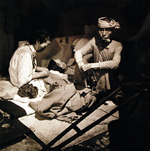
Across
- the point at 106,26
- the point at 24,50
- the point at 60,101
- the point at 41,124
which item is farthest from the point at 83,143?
the point at 24,50

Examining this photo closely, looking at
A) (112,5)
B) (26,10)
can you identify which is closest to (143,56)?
(112,5)

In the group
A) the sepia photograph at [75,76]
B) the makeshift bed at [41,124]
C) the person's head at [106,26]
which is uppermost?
the person's head at [106,26]

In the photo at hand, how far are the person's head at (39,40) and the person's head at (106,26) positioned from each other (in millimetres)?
1403

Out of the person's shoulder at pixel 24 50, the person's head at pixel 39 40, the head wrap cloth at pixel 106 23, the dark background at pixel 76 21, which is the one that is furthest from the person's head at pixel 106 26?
the person's shoulder at pixel 24 50

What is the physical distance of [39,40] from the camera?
14.0 ft

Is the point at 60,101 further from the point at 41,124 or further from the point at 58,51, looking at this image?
the point at 58,51

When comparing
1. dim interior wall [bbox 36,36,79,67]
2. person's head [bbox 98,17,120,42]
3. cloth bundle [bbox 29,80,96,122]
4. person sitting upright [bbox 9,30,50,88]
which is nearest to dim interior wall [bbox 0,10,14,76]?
dim interior wall [bbox 36,36,79,67]

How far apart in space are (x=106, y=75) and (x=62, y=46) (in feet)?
7.80

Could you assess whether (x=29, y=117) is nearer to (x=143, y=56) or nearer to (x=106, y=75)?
(x=106, y=75)

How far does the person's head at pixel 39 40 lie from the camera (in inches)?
166

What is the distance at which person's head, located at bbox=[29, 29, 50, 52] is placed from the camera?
13.9 ft

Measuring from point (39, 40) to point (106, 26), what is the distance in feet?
5.73

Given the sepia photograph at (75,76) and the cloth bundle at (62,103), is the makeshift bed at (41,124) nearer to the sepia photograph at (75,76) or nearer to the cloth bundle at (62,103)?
the sepia photograph at (75,76)

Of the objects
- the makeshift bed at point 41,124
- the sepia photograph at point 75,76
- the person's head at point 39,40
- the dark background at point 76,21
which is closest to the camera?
the sepia photograph at point 75,76
